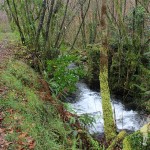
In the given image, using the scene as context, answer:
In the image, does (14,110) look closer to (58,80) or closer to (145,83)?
(58,80)

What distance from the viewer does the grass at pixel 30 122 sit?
6062 mm

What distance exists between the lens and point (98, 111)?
469 inches

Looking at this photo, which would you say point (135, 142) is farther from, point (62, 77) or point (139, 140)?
point (62, 77)

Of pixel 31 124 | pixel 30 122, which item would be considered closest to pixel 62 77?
pixel 30 122

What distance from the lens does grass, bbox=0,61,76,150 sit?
6.06m

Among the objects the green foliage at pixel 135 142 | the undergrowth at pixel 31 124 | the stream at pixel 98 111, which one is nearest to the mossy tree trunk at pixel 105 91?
the undergrowth at pixel 31 124

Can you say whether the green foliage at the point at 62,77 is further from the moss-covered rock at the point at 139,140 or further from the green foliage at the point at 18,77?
the moss-covered rock at the point at 139,140

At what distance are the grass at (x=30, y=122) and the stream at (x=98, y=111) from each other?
5.18ft

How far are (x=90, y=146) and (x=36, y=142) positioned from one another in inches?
75.7

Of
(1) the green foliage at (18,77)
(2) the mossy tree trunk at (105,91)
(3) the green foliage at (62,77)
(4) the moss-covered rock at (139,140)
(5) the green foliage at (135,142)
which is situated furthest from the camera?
(3) the green foliage at (62,77)

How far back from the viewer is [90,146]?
7.50 meters

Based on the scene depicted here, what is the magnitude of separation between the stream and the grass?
5.18 ft

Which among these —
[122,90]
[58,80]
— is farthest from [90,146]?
[122,90]

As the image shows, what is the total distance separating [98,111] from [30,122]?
5.34 metres
